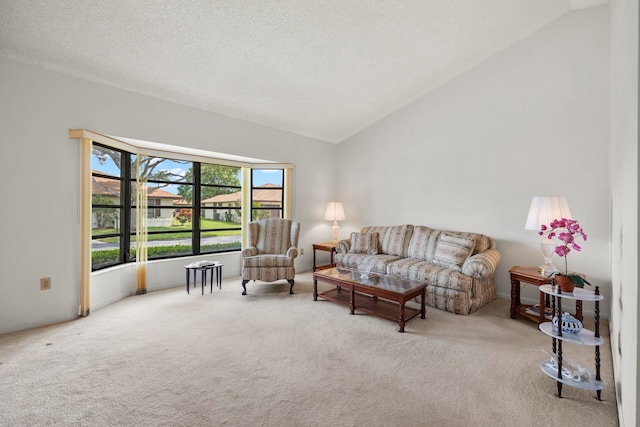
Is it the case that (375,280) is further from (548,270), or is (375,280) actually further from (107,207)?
(107,207)

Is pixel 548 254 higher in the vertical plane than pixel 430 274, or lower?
higher

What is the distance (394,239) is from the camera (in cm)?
470

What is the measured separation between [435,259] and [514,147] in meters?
1.86

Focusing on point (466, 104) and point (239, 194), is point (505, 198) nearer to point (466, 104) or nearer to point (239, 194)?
point (466, 104)

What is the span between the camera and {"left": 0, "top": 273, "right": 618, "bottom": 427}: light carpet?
1726 mm

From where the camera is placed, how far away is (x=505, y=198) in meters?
3.91

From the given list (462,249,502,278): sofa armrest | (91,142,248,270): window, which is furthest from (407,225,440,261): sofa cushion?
(91,142,248,270): window

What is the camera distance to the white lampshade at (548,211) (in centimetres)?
297

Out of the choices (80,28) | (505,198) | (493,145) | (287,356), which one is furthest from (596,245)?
(80,28)

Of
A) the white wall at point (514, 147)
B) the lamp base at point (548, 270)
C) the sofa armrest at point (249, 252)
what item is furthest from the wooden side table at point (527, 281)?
the sofa armrest at point (249, 252)

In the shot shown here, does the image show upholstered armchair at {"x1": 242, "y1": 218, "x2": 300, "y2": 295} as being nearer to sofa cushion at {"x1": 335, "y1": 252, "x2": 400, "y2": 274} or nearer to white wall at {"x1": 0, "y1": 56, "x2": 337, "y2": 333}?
sofa cushion at {"x1": 335, "y1": 252, "x2": 400, "y2": 274}

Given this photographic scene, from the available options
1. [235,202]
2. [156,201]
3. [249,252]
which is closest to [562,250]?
[249,252]

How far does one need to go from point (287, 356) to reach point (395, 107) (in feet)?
14.4

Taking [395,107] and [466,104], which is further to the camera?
[395,107]
